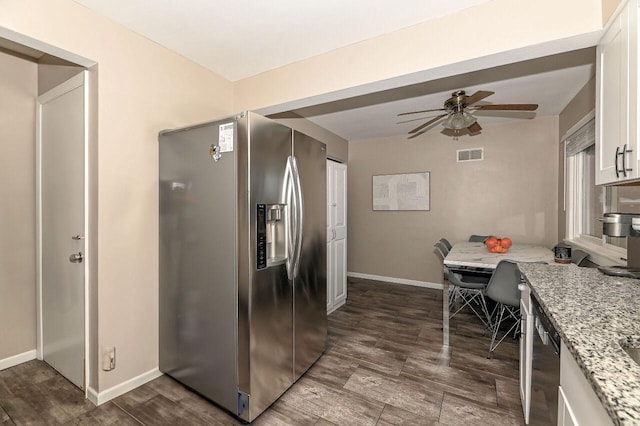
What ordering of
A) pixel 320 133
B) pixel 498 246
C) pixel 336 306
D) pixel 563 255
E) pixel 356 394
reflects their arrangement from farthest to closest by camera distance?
pixel 320 133, pixel 336 306, pixel 498 246, pixel 563 255, pixel 356 394

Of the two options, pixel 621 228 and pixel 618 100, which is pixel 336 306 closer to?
pixel 621 228

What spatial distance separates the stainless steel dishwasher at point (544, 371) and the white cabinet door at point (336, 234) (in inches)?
93.2


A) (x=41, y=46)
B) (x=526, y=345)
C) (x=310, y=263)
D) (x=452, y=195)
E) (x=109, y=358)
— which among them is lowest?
(x=109, y=358)

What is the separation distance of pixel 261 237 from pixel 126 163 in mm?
1110

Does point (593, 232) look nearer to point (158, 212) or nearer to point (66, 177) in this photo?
point (158, 212)

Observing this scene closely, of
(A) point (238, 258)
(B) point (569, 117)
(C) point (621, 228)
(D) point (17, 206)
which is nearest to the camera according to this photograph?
(C) point (621, 228)

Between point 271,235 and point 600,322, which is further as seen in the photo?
point 271,235

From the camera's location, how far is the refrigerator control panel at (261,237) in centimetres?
179

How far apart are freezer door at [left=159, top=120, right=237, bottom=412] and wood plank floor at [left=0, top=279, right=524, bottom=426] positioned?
235 mm


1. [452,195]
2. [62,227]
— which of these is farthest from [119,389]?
[452,195]

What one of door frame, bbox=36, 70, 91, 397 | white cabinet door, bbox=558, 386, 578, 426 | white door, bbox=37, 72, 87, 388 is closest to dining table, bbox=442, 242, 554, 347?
white cabinet door, bbox=558, 386, 578, 426

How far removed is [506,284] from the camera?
2.43 metres

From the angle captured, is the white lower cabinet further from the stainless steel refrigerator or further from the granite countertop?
the stainless steel refrigerator

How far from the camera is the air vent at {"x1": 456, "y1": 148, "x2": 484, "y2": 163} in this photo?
4.36 meters
